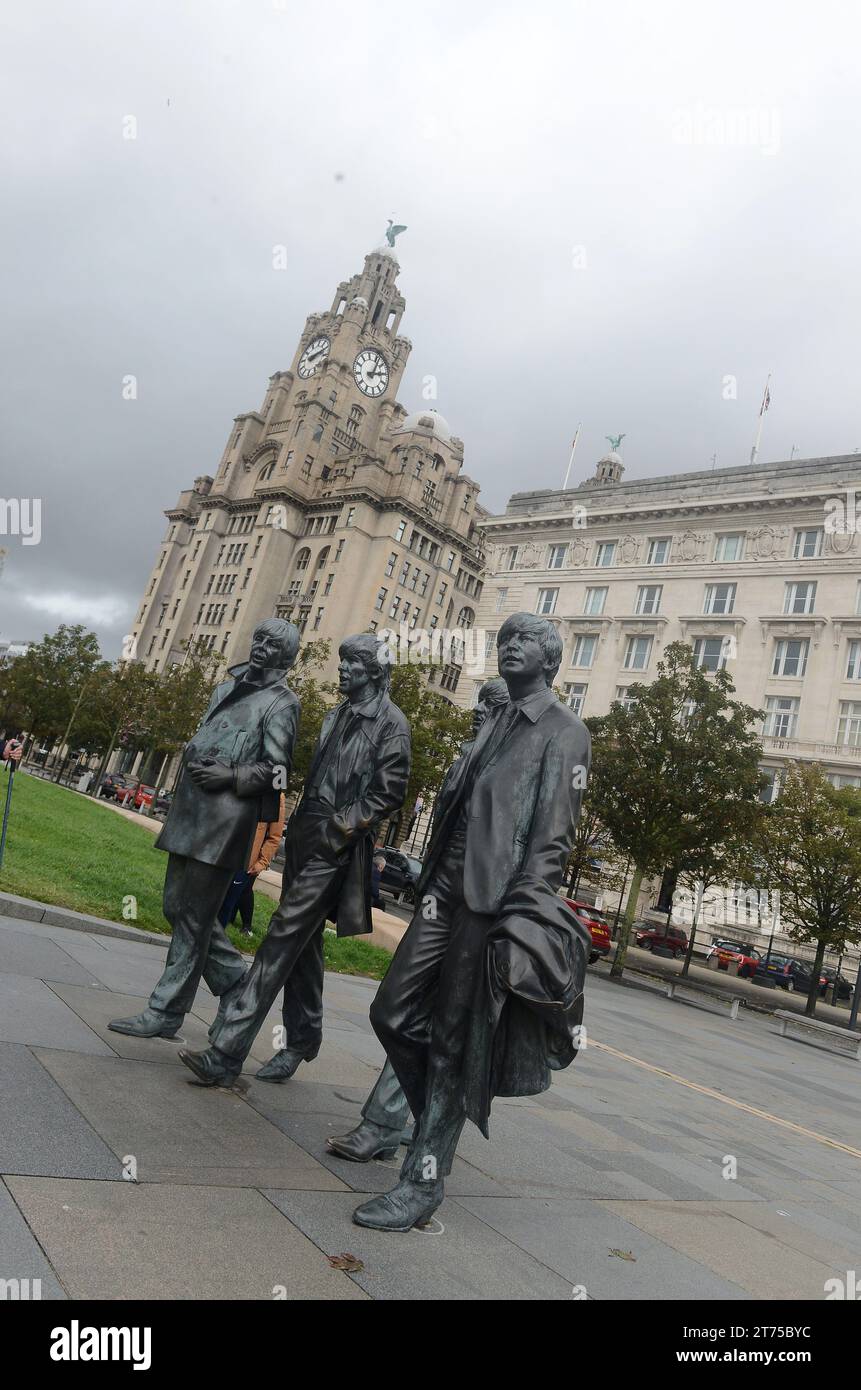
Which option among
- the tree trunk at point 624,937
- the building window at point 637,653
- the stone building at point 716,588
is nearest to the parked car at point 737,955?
the stone building at point 716,588

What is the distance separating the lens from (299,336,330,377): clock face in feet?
297

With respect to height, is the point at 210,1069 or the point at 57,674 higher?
the point at 57,674

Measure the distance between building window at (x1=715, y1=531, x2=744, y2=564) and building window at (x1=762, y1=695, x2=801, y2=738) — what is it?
749cm

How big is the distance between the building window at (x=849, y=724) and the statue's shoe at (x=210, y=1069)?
130 feet

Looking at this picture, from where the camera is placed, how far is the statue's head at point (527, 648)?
4094mm

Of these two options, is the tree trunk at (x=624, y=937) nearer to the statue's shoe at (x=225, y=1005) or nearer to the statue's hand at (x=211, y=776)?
the statue's shoe at (x=225, y=1005)

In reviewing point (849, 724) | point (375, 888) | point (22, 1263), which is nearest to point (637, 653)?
point (849, 724)

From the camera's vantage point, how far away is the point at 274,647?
17.6ft

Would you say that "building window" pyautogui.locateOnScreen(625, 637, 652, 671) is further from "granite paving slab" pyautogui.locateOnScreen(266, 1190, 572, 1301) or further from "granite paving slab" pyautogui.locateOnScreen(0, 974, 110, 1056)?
"granite paving slab" pyautogui.locateOnScreen(266, 1190, 572, 1301)

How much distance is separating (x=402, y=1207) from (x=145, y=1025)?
2191 millimetres

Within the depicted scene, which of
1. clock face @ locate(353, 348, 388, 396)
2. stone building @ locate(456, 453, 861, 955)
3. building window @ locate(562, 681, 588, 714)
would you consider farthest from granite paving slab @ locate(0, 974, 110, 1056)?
clock face @ locate(353, 348, 388, 396)

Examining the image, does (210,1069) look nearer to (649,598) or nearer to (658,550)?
(649,598)

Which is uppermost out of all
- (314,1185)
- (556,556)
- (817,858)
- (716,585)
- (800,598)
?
(556,556)
